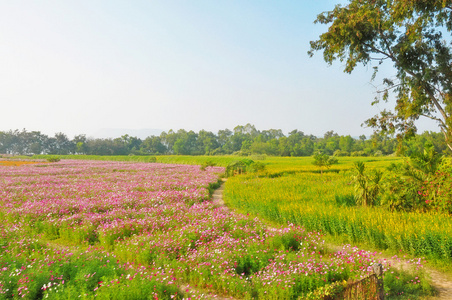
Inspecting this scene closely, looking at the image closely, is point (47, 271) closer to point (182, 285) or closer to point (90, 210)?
point (182, 285)

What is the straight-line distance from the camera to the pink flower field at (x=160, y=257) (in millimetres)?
4836

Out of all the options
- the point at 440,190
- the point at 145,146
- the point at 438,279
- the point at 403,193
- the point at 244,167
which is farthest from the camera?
the point at 145,146

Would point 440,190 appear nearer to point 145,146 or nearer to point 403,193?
point 403,193

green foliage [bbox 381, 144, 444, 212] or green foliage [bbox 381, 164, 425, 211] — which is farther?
green foliage [bbox 381, 164, 425, 211]

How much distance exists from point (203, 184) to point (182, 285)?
531 inches

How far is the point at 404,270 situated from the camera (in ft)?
18.7

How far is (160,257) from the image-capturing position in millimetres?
6621

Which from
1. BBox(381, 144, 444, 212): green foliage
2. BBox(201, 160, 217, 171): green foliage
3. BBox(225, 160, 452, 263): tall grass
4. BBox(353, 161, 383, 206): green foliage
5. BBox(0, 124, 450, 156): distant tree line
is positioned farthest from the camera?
BBox(0, 124, 450, 156): distant tree line

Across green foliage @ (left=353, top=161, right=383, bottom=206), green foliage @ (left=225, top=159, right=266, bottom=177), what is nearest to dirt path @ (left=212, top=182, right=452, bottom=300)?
green foliage @ (left=353, top=161, right=383, bottom=206)

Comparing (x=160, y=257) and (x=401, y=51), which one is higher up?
(x=401, y=51)

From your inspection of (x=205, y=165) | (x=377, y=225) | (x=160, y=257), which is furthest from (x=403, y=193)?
(x=205, y=165)

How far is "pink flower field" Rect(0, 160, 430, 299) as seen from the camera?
4836 millimetres

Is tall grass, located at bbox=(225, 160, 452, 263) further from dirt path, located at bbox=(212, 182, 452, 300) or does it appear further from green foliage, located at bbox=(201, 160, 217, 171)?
green foliage, located at bbox=(201, 160, 217, 171)

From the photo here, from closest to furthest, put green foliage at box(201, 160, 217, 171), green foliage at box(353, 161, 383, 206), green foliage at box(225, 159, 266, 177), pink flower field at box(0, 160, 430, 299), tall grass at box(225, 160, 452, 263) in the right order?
pink flower field at box(0, 160, 430, 299) → tall grass at box(225, 160, 452, 263) → green foliage at box(353, 161, 383, 206) → green foliage at box(225, 159, 266, 177) → green foliage at box(201, 160, 217, 171)
